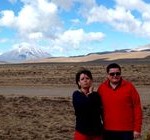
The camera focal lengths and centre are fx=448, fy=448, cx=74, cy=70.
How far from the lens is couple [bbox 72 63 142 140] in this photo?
5.02m

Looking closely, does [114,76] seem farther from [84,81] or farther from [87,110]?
[87,110]

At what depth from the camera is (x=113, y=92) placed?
5043mm

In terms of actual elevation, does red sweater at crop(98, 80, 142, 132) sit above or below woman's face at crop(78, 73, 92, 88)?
below

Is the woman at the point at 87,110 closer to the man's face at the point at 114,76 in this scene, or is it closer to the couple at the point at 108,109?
the couple at the point at 108,109

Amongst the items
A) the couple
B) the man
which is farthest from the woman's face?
the man

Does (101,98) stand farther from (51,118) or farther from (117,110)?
(51,118)

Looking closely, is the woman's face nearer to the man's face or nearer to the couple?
the couple

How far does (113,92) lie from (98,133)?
0.50m

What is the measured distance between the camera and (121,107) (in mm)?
5035

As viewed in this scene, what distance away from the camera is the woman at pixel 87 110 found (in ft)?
16.4

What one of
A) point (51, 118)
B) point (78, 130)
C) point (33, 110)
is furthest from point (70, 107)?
point (78, 130)

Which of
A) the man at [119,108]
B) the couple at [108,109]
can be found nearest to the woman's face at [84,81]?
the couple at [108,109]

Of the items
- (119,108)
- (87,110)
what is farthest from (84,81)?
(119,108)

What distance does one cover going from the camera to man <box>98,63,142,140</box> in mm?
5023
